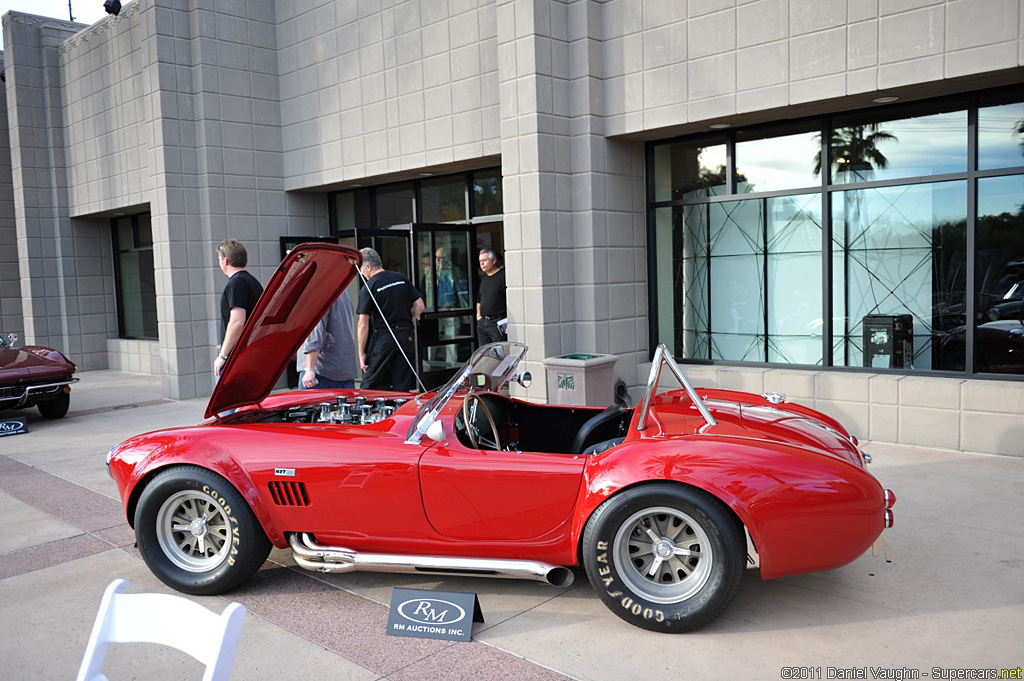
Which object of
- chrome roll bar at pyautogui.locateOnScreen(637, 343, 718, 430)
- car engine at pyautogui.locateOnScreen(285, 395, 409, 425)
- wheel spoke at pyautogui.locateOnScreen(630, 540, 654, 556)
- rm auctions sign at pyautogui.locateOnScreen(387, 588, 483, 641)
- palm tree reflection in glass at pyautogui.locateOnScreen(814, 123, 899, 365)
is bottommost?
rm auctions sign at pyautogui.locateOnScreen(387, 588, 483, 641)

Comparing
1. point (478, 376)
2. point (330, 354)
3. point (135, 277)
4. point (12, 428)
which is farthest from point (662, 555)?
point (135, 277)

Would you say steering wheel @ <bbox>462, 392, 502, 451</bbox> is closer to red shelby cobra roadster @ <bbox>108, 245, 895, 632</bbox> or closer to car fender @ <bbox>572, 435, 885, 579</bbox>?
red shelby cobra roadster @ <bbox>108, 245, 895, 632</bbox>

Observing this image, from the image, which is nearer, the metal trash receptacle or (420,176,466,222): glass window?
the metal trash receptacle

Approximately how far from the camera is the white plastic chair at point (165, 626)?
2.05m

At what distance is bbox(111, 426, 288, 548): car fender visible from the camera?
409 cm

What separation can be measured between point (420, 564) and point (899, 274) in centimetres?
568

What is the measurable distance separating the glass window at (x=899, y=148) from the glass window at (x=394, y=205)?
19.6ft

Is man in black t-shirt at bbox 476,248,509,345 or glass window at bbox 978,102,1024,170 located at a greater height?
glass window at bbox 978,102,1024,170

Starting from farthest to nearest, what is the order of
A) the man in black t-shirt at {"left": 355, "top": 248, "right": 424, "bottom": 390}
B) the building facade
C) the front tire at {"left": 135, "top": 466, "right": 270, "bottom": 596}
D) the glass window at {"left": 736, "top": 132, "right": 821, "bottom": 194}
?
the glass window at {"left": 736, "top": 132, "right": 821, "bottom": 194} → the man in black t-shirt at {"left": 355, "top": 248, "right": 424, "bottom": 390} → the building facade → the front tire at {"left": 135, "top": 466, "right": 270, "bottom": 596}

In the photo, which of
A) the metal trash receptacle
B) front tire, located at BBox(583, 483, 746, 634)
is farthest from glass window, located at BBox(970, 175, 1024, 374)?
front tire, located at BBox(583, 483, 746, 634)

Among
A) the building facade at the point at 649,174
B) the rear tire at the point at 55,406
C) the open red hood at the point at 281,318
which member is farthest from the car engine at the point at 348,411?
the rear tire at the point at 55,406

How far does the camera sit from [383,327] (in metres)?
7.27

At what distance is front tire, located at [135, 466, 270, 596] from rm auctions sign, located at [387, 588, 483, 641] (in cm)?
85

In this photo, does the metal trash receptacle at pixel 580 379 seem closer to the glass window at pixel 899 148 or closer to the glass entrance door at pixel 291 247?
the glass window at pixel 899 148
